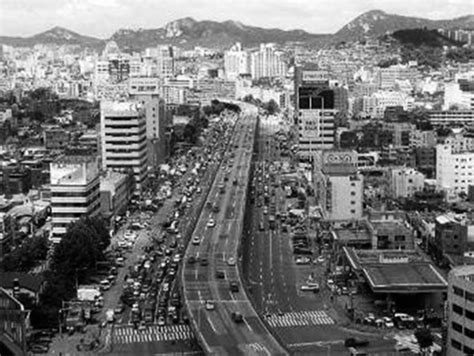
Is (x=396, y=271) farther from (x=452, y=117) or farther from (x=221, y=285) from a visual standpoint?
(x=452, y=117)

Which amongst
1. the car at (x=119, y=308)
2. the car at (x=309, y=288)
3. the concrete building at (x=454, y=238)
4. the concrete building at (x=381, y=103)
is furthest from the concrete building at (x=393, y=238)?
the concrete building at (x=381, y=103)

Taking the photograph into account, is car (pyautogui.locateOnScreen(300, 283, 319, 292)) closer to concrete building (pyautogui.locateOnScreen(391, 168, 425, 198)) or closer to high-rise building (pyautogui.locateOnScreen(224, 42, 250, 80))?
concrete building (pyautogui.locateOnScreen(391, 168, 425, 198))

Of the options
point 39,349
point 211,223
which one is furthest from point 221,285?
point 211,223

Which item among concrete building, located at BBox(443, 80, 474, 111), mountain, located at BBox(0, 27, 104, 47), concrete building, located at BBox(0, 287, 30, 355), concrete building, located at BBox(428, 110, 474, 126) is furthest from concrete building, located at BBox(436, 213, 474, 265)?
mountain, located at BBox(0, 27, 104, 47)

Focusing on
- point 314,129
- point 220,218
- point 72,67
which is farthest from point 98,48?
point 220,218

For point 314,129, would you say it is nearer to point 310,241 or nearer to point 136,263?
point 310,241

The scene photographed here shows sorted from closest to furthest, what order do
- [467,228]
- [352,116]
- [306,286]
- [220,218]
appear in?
[306,286]
[467,228]
[220,218]
[352,116]
